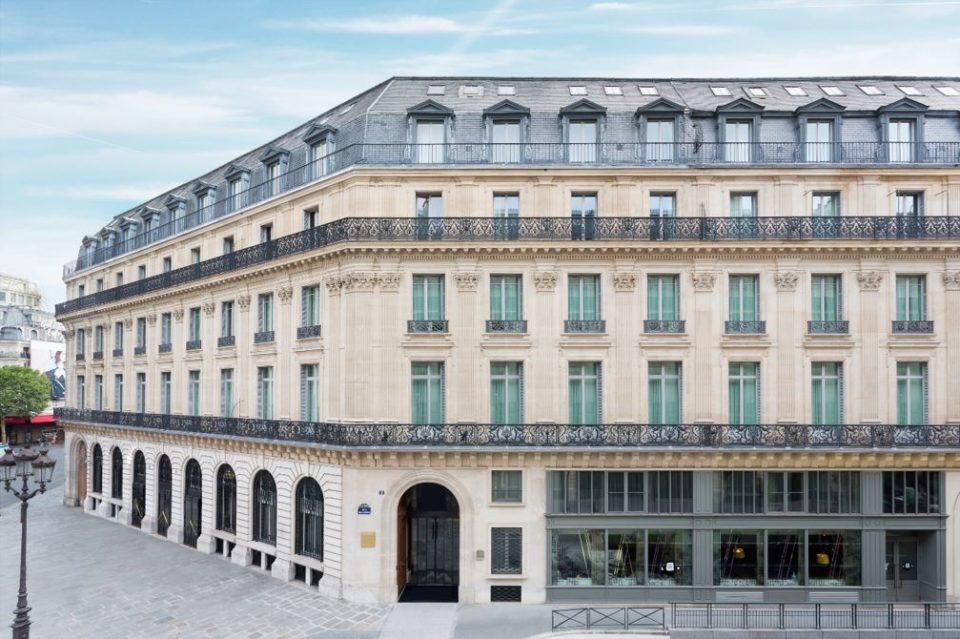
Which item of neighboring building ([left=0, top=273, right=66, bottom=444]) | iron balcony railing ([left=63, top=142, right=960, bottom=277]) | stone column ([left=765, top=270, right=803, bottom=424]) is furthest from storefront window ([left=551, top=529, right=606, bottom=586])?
neighboring building ([left=0, top=273, right=66, bottom=444])

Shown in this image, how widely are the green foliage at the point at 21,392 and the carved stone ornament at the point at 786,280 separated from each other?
A: 69156mm

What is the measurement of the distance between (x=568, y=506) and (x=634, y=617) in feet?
12.3

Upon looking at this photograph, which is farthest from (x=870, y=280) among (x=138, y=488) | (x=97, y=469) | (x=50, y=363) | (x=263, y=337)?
(x=50, y=363)

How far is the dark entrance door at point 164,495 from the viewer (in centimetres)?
2805

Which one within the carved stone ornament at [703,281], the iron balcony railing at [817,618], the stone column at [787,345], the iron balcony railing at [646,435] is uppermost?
the carved stone ornament at [703,281]

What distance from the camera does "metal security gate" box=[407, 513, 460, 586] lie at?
835 inches

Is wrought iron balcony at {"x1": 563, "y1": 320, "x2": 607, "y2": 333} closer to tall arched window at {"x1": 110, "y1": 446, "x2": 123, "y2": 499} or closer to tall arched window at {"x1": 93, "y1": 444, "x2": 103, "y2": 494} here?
tall arched window at {"x1": 110, "y1": 446, "x2": 123, "y2": 499}

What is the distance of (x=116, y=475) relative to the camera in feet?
105

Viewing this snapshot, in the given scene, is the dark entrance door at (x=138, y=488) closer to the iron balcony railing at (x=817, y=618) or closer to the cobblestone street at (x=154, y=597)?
the cobblestone street at (x=154, y=597)

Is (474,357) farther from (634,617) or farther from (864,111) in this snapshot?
(864,111)

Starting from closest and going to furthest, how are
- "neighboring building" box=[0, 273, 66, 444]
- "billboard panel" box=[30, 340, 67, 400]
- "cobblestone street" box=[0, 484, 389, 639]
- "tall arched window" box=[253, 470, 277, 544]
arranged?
"cobblestone street" box=[0, 484, 389, 639]
"tall arched window" box=[253, 470, 277, 544]
"neighboring building" box=[0, 273, 66, 444]
"billboard panel" box=[30, 340, 67, 400]

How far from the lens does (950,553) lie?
1920cm

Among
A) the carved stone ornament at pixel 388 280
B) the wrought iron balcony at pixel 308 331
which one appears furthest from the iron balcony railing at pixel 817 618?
the wrought iron balcony at pixel 308 331

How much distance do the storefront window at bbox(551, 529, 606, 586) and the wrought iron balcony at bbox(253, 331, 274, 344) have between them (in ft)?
42.3
